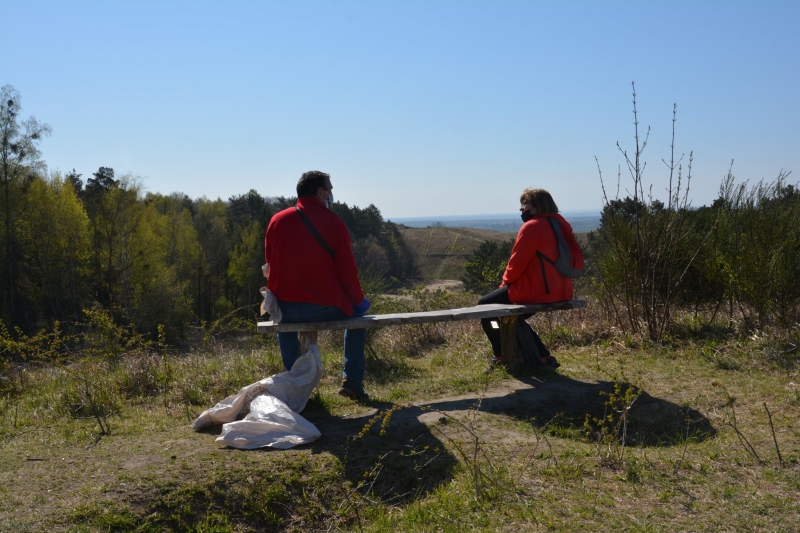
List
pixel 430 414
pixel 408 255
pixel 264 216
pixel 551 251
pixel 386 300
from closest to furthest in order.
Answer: pixel 430 414 → pixel 551 251 → pixel 386 300 → pixel 264 216 → pixel 408 255

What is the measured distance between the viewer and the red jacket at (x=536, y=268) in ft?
19.1

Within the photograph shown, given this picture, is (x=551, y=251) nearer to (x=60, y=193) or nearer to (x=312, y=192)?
(x=312, y=192)

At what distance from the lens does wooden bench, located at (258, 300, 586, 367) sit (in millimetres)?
4910

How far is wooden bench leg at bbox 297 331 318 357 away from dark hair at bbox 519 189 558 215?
244 cm

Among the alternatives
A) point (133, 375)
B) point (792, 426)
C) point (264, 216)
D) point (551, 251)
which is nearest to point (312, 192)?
point (551, 251)

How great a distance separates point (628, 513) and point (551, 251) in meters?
3.01

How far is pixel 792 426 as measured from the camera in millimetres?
4395

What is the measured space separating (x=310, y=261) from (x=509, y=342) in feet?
7.44

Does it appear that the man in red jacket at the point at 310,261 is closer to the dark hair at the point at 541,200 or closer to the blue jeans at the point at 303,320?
the blue jeans at the point at 303,320

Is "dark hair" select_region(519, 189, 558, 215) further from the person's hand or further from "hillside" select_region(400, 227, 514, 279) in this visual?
"hillside" select_region(400, 227, 514, 279)

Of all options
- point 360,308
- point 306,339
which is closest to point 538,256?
point 360,308

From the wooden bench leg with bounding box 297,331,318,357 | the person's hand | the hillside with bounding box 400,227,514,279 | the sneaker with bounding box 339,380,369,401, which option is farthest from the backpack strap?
the hillside with bounding box 400,227,514,279

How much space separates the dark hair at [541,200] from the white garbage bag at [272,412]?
2498 mm

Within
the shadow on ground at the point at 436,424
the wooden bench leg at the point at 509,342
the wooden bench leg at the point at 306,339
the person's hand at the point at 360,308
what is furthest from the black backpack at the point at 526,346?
the wooden bench leg at the point at 306,339
